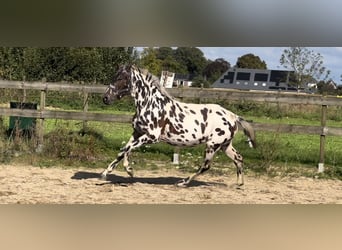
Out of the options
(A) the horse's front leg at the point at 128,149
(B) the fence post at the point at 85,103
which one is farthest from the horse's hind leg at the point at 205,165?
(B) the fence post at the point at 85,103

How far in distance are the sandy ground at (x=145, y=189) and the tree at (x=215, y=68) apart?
0.86 m

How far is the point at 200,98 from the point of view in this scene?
4.93 meters

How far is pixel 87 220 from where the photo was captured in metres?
3.40

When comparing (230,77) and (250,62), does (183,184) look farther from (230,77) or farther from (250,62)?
(250,62)

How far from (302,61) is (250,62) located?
42 centimetres

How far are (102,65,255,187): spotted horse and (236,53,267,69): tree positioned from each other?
17.9 inches

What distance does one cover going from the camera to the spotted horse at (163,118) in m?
4.07

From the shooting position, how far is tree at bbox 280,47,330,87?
13.7 feet

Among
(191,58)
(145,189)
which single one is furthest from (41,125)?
(191,58)
